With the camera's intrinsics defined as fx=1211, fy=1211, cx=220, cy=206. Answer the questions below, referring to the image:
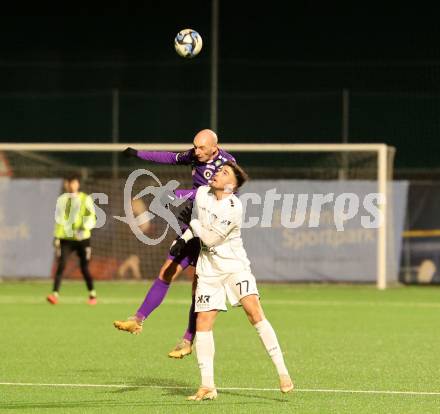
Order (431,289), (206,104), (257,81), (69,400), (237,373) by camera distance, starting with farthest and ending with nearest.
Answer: (257,81), (206,104), (431,289), (237,373), (69,400)

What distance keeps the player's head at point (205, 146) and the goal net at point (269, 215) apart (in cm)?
1393

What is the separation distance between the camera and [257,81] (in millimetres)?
30844

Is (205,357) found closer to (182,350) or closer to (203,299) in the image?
(203,299)

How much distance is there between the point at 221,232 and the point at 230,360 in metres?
3.31

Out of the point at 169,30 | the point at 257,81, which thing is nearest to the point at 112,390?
the point at 257,81

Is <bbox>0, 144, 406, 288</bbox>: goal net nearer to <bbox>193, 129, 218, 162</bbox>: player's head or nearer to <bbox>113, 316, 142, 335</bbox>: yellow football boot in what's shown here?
<bbox>193, 129, 218, 162</bbox>: player's head

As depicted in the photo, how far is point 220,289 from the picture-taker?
9.81 metres

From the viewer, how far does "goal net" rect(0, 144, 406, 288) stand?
25.3 meters

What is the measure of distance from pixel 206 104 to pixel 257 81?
9.25 feet

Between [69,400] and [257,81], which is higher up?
[257,81]

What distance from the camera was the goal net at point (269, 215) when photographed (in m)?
25.3

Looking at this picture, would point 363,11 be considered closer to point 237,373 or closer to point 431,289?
point 431,289

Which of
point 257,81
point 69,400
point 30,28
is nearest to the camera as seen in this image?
point 69,400

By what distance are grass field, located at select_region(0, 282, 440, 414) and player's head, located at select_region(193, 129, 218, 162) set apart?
204 cm
